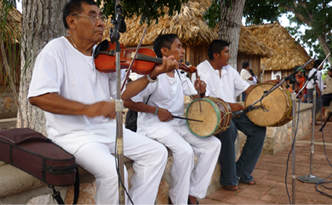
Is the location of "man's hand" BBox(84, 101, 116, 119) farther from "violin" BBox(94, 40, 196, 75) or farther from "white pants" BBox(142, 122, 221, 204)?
"white pants" BBox(142, 122, 221, 204)

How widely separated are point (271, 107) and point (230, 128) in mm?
541

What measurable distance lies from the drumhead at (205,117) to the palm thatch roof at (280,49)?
47.6 feet

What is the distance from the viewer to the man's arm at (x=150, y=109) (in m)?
2.64

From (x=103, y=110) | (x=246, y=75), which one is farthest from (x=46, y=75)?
(x=246, y=75)

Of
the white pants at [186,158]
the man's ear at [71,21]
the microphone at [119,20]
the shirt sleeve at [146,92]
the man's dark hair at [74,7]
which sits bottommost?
the white pants at [186,158]

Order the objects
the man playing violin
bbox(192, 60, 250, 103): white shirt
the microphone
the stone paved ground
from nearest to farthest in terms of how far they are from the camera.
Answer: the microphone
the man playing violin
the stone paved ground
bbox(192, 60, 250, 103): white shirt

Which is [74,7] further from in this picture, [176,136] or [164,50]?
[176,136]

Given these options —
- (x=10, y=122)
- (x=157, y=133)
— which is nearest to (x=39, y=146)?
(x=157, y=133)

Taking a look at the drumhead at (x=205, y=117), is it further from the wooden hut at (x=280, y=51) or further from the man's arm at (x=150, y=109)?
the wooden hut at (x=280, y=51)

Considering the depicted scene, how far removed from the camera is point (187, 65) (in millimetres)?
2520

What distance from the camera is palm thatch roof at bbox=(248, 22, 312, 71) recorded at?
52.0ft

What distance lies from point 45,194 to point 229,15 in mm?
4095

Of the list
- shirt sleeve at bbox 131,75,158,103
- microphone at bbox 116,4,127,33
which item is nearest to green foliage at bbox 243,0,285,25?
shirt sleeve at bbox 131,75,158,103

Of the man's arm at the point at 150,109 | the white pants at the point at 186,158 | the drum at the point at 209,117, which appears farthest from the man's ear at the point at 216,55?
the man's arm at the point at 150,109
